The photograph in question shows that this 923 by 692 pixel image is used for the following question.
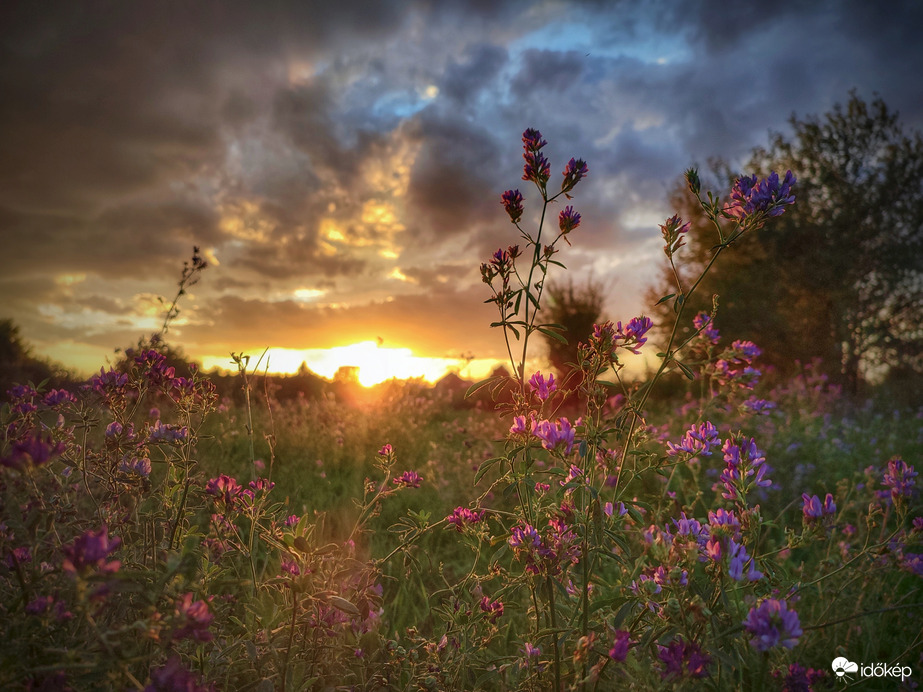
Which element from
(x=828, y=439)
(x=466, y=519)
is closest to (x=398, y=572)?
(x=466, y=519)

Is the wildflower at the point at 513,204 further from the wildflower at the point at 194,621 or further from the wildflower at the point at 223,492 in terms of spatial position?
the wildflower at the point at 194,621

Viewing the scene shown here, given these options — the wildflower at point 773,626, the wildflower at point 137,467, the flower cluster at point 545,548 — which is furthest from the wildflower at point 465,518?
the wildflower at point 137,467

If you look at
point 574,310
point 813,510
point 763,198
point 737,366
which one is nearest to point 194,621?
point 813,510

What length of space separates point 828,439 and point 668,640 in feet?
25.1

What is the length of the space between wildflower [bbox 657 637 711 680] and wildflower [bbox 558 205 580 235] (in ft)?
4.31

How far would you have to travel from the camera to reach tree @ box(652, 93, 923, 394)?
17781 mm

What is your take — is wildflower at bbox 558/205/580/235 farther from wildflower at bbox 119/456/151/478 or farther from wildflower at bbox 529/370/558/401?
wildflower at bbox 119/456/151/478

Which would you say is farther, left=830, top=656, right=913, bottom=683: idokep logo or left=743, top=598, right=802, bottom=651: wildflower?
left=830, top=656, right=913, bottom=683: idokep logo

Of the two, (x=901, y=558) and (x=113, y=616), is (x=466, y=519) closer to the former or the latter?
(x=113, y=616)

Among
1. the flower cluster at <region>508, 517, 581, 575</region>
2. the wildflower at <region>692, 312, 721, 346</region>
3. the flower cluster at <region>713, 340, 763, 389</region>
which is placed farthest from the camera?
the flower cluster at <region>713, 340, 763, 389</region>

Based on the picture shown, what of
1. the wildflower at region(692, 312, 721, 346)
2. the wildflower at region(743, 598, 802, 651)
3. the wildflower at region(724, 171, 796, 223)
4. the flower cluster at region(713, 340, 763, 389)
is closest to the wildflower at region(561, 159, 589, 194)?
the wildflower at region(724, 171, 796, 223)

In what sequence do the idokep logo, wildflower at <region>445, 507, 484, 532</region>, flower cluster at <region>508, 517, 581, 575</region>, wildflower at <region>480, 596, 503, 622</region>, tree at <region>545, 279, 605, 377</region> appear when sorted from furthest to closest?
tree at <region>545, 279, 605, 377</region>, the idokep logo, wildflower at <region>445, 507, 484, 532</region>, wildflower at <region>480, 596, 503, 622</region>, flower cluster at <region>508, 517, 581, 575</region>

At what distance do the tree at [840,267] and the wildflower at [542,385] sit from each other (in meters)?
17.3

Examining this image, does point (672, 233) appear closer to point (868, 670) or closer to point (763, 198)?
point (763, 198)
